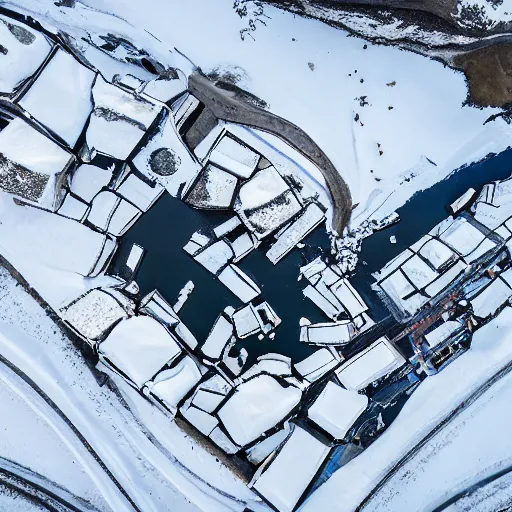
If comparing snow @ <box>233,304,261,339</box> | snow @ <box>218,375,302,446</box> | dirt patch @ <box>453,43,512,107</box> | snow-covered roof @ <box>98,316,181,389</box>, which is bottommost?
snow @ <box>218,375,302,446</box>

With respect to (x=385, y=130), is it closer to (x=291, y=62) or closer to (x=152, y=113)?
(x=291, y=62)

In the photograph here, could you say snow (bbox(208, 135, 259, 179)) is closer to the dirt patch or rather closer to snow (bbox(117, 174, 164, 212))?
snow (bbox(117, 174, 164, 212))

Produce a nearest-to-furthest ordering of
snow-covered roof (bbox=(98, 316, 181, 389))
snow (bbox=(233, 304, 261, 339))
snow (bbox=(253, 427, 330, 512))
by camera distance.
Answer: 1. snow (bbox=(253, 427, 330, 512))
2. snow-covered roof (bbox=(98, 316, 181, 389))
3. snow (bbox=(233, 304, 261, 339))

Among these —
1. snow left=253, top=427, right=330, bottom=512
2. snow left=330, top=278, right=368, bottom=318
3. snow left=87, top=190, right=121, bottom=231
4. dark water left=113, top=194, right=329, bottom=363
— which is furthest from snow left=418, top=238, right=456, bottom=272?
snow left=87, top=190, right=121, bottom=231

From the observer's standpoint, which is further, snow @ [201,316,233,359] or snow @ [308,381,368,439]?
snow @ [201,316,233,359]

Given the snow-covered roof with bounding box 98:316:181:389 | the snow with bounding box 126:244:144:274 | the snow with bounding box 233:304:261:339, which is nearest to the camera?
the snow-covered roof with bounding box 98:316:181:389

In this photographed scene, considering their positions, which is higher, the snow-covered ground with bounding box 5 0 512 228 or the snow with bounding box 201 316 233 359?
the snow-covered ground with bounding box 5 0 512 228

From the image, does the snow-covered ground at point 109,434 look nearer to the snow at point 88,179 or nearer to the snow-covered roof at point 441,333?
the snow at point 88,179

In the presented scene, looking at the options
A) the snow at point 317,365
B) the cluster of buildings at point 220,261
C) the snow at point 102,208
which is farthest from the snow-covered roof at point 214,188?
the snow at point 317,365
